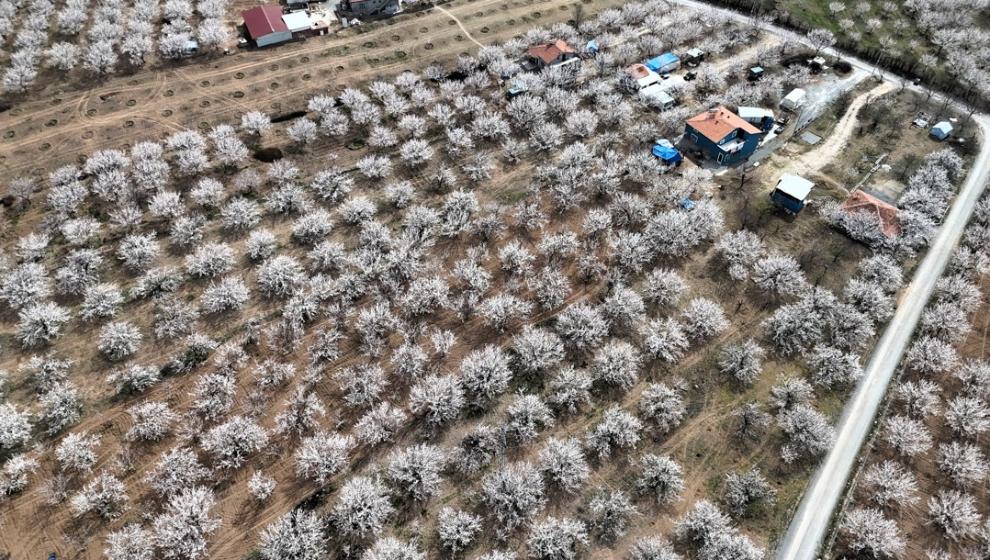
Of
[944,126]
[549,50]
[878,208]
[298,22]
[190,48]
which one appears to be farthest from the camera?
[298,22]

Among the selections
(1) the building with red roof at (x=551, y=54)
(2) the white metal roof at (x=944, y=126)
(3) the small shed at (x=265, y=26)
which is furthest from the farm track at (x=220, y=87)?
(2) the white metal roof at (x=944, y=126)

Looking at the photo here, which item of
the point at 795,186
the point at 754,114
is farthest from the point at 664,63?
the point at 795,186

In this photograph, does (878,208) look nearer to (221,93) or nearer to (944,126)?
(944,126)

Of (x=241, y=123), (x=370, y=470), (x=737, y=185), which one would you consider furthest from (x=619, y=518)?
(x=241, y=123)

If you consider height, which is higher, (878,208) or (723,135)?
(723,135)

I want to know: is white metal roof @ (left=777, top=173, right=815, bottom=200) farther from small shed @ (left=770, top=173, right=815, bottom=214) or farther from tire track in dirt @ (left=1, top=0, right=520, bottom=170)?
tire track in dirt @ (left=1, top=0, right=520, bottom=170)
